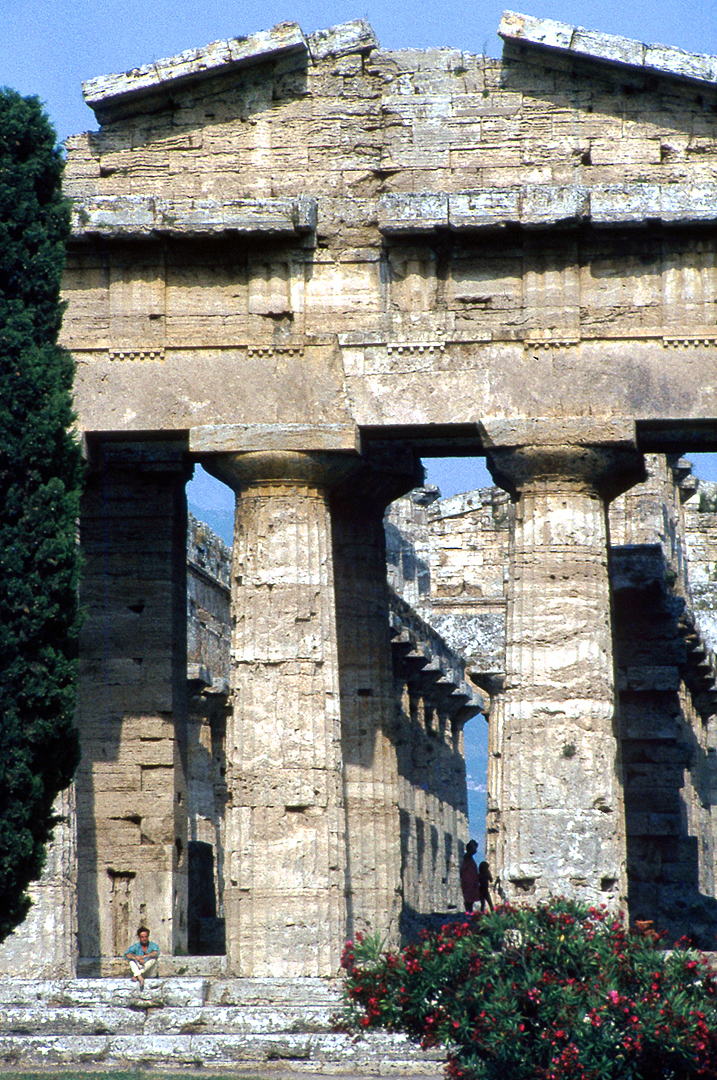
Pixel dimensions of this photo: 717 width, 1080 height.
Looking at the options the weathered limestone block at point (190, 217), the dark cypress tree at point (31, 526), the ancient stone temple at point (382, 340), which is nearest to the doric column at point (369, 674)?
the ancient stone temple at point (382, 340)

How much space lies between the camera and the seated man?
76.0 ft

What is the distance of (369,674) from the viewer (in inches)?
1021

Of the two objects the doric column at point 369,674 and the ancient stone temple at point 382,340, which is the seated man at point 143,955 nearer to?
the ancient stone temple at point 382,340

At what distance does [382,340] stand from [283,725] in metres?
4.68

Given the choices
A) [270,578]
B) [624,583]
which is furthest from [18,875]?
[624,583]

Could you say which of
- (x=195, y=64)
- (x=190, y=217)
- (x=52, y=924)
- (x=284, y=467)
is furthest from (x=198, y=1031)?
(x=195, y=64)

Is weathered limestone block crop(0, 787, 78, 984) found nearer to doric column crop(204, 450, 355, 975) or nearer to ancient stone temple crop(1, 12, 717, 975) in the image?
ancient stone temple crop(1, 12, 717, 975)

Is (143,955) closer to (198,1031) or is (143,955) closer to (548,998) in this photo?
(198,1031)

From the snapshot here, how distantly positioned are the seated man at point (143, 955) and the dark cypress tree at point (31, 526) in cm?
367

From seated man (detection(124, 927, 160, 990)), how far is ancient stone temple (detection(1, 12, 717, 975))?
1.03 meters

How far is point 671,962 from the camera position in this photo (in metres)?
15.7

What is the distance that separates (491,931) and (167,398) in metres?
9.28

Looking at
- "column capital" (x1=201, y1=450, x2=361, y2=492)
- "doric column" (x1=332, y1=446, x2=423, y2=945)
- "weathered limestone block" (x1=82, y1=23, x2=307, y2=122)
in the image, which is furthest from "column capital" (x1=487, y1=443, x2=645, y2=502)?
"weathered limestone block" (x1=82, y1=23, x2=307, y2=122)

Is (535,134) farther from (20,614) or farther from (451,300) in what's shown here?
(20,614)
